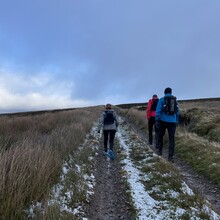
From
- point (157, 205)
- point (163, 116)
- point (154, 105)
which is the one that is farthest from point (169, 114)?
point (157, 205)

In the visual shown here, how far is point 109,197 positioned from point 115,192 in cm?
32

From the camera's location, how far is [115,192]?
20.4 feet

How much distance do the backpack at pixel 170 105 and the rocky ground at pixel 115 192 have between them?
1840 millimetres

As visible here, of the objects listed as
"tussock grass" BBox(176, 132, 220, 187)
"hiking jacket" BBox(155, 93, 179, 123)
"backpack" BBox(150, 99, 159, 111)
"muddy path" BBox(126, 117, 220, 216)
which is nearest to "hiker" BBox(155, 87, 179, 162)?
"hiking jacket" BBox(155, 93, 179, 123)

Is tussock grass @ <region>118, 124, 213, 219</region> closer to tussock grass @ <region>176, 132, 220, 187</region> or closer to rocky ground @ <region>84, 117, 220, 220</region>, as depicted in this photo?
rocky ground @ <region>84, 117, 220, 220</region>

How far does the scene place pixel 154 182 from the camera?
21.6 ft

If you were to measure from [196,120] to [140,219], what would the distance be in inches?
560

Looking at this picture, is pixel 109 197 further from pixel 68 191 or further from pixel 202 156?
pixel 202 156

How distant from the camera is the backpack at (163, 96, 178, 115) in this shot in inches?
367

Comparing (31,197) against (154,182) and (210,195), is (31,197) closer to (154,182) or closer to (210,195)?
(154,182)

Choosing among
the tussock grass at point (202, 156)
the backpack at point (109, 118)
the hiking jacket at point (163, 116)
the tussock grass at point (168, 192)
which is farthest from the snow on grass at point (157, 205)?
the backpack at point (109, 118)

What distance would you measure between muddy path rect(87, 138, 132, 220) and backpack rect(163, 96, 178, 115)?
2.62 metres

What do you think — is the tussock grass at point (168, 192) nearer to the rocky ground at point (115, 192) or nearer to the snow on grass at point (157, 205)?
the snow on grass at point (157, 205)

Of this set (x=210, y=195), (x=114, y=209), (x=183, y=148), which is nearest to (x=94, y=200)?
(x=114, y=209)
